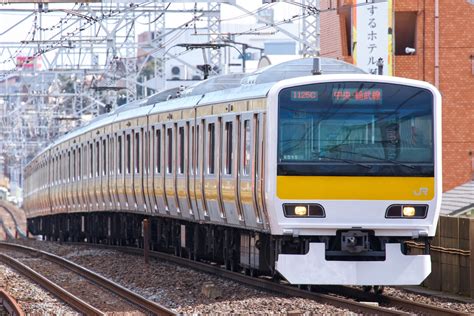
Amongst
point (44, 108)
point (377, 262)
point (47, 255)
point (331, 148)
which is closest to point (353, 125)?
point (331, 148)

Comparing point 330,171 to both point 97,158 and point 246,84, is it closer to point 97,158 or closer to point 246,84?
point 246,84

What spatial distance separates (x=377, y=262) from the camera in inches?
543

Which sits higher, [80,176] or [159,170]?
[159,170]

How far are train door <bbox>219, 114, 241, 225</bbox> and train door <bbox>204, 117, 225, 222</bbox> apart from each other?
180mm

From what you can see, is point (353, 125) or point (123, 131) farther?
point (123, 131)

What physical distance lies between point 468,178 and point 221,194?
14450 millimetres

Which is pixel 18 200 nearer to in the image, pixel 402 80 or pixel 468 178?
pixel 468 178

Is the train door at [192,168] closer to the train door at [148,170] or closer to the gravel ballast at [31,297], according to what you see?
the gravel ballast at [31,297]

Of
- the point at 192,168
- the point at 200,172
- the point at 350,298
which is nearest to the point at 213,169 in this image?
the point at 200,172

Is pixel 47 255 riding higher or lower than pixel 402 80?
lower

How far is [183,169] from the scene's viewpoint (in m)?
18.9

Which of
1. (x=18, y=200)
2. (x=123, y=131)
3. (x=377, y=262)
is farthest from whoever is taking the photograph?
(x=18, y=200)

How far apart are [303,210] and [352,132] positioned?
3.19 ft

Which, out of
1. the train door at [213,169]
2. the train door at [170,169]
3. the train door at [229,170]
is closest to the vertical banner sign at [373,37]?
the train door at [170,169]
